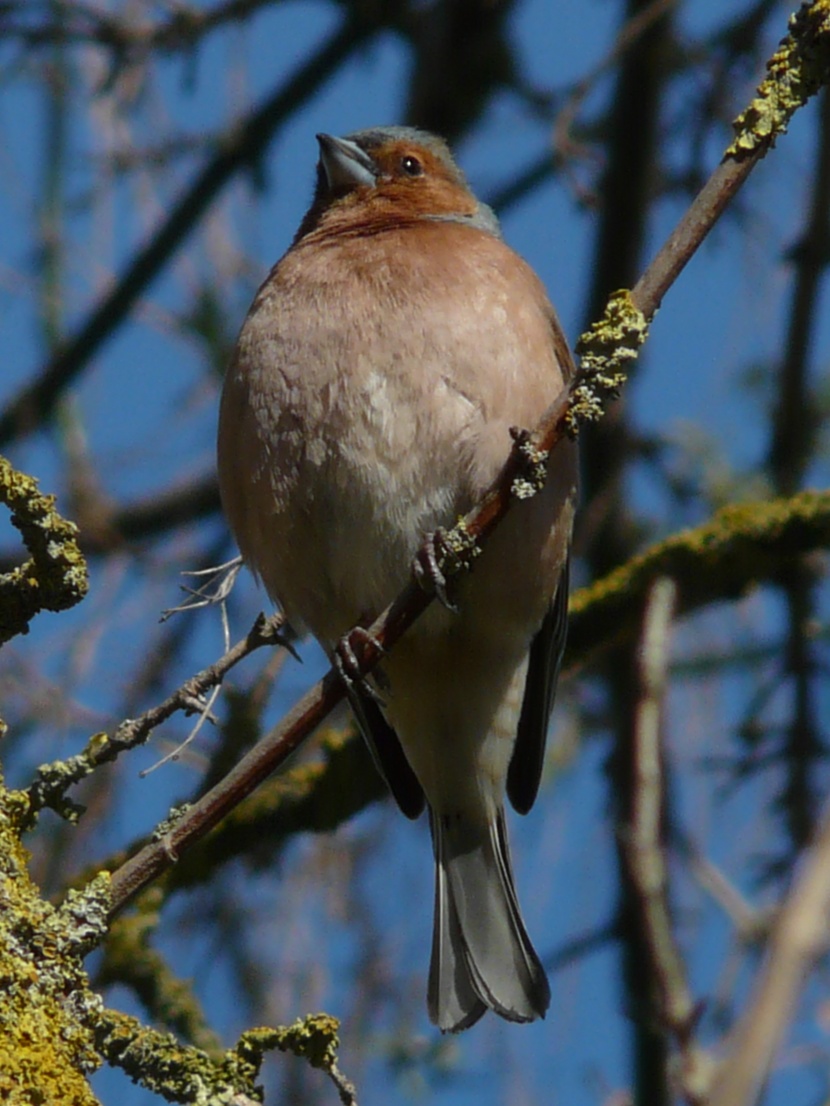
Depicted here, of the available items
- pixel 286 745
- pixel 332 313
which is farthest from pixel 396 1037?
pixel 286 745

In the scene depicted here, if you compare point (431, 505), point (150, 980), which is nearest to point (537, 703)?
point (431, 505)

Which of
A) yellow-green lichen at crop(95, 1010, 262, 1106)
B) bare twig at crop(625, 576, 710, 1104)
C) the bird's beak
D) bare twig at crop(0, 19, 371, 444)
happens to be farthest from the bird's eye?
yellow-green lichen at crop(95, 1010, 262, 1106)

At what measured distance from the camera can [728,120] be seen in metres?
6.35

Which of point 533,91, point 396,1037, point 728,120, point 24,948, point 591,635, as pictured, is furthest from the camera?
point 533,91

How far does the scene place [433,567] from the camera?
363cm

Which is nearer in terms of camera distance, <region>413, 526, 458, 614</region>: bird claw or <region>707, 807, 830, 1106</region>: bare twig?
<region>707, 807, 830, 1106</region>: bare twig

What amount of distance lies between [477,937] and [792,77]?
2.55 meters

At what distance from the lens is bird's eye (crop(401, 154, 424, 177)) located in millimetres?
5680

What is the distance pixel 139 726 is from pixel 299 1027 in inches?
24.1

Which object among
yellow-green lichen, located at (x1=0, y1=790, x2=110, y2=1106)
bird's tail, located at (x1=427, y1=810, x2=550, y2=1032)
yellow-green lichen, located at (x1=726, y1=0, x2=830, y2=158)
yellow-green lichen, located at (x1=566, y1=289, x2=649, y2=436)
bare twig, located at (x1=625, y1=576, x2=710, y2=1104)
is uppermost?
yellow-green lichen, located at (x1=726, y1=0, x2=830, y2=158)

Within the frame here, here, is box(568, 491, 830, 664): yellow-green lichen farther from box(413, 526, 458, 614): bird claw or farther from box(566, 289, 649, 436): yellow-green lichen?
box(566, 289, 649, 436): yellow-green lichen

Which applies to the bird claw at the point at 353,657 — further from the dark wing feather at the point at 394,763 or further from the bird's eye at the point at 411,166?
the bird's eye at the point at 411,166

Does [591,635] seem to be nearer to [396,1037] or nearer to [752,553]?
[752,553]

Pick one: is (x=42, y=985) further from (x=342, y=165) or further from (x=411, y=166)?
(x=411, y=166)
